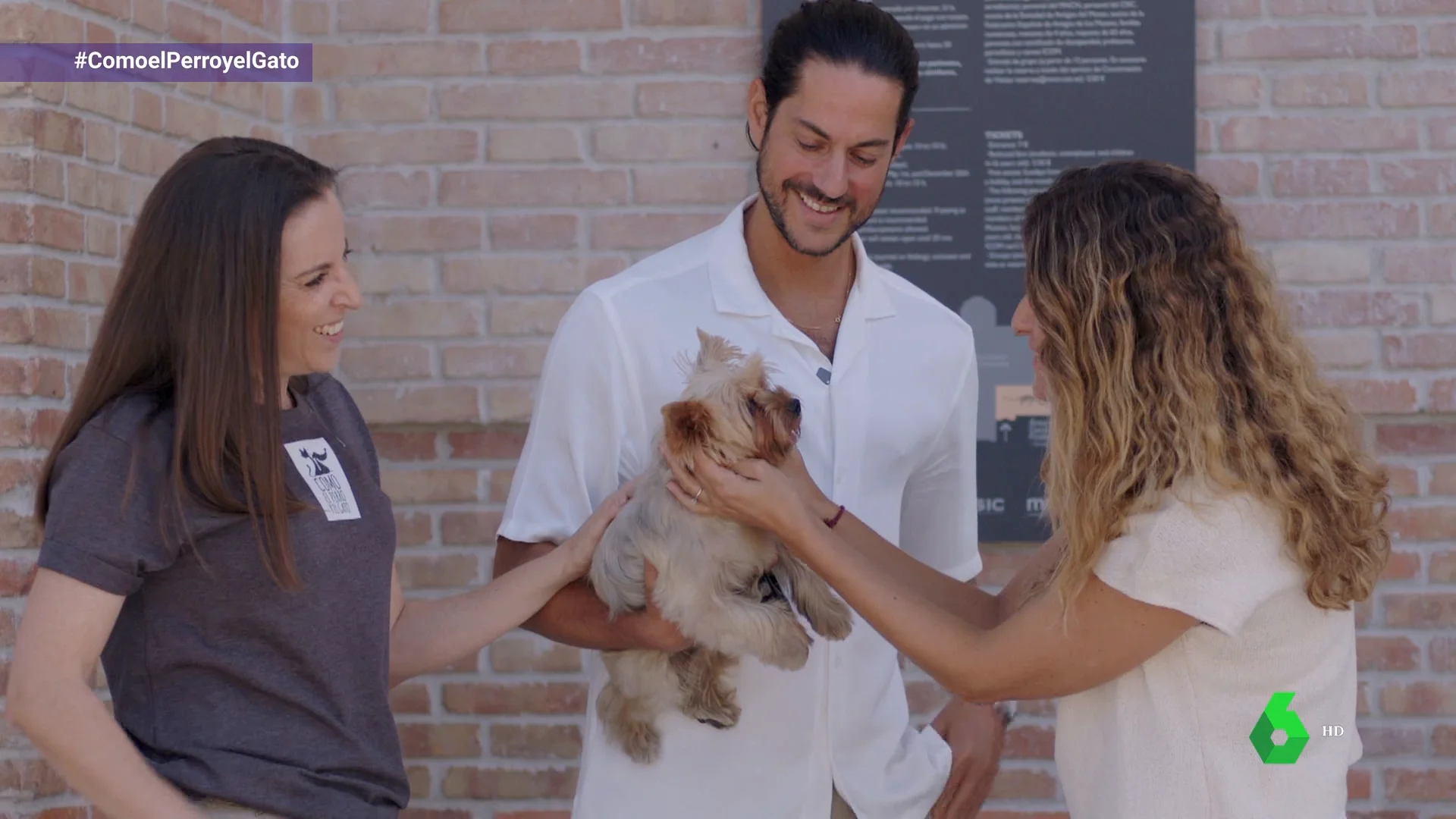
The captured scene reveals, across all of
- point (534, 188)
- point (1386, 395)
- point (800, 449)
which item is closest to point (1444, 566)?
point (1386, 395)

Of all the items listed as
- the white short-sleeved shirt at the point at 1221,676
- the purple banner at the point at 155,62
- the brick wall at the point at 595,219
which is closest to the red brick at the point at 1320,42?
the brick wall at the point at 595,219

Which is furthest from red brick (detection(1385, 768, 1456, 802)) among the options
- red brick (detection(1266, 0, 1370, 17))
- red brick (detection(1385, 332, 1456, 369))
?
red brick (detection(1266, 0, 1370, 17))

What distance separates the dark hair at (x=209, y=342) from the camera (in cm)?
220

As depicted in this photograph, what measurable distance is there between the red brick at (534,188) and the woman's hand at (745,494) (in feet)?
6.46

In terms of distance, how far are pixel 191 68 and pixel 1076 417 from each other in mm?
2936

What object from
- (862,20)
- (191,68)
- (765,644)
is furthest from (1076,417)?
(191,68)

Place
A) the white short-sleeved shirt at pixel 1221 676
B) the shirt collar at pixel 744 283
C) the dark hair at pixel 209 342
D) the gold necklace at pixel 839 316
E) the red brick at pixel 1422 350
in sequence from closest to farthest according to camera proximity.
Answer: the dark hair at pixel 209 342 → the white short-sleeved shirt at pixel 1221 676 → the shirt collar at pixel 744 283 → the gold necklace at pixel 839 316 → the red brick at pixel 1422 350

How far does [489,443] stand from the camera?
452 cm

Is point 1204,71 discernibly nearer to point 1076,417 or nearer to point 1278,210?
point 1278,210

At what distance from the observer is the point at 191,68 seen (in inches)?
165

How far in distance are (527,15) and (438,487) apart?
1490 millimetres

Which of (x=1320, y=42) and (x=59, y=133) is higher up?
(x=1320, y=42)

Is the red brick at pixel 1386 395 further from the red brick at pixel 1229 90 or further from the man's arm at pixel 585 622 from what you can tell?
the man's arm at pixel 585 622

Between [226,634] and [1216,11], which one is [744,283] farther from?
[1216,11]
